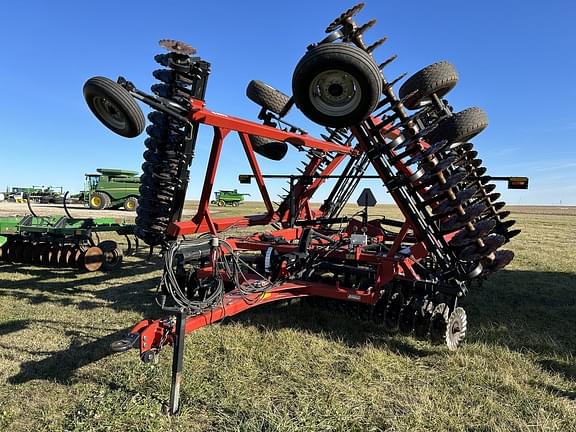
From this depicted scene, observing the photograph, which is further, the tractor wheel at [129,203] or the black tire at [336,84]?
the tractor wheel at [129,203]

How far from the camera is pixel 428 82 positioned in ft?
15.5

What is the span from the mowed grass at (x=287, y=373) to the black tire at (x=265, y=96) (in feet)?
10.9

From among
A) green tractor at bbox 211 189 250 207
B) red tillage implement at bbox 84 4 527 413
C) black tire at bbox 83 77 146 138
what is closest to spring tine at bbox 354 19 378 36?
red tillage implement at bbox 84 4 527 413

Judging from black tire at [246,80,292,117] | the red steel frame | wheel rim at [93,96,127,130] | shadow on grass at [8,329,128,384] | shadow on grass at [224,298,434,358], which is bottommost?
shadow on grass at [8,329,128,384]

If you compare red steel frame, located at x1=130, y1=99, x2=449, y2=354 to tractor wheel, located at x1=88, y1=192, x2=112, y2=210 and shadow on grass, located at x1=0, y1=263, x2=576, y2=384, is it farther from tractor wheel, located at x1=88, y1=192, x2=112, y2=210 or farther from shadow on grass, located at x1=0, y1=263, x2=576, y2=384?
tractor wheel, located at x1=88, y1=192, x2=112, y2=210

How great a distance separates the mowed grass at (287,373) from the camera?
3090 millimetres

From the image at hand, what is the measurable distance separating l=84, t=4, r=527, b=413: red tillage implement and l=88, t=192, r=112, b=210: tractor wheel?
24739 millimetres

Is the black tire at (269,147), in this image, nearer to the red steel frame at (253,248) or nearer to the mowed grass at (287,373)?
the red steel frame at (253,248)

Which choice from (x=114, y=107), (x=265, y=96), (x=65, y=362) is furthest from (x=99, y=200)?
(x=65, y=362)

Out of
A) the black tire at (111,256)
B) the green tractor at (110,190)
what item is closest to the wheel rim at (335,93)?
the black tire at (111,256)

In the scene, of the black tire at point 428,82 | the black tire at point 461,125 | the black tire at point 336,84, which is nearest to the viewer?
the black tire at point 336,84

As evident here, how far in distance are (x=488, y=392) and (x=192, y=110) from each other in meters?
4.20

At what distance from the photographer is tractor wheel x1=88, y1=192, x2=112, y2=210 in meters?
28.3

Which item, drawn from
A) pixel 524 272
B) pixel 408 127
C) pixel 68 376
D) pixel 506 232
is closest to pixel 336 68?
pixel 408 127
